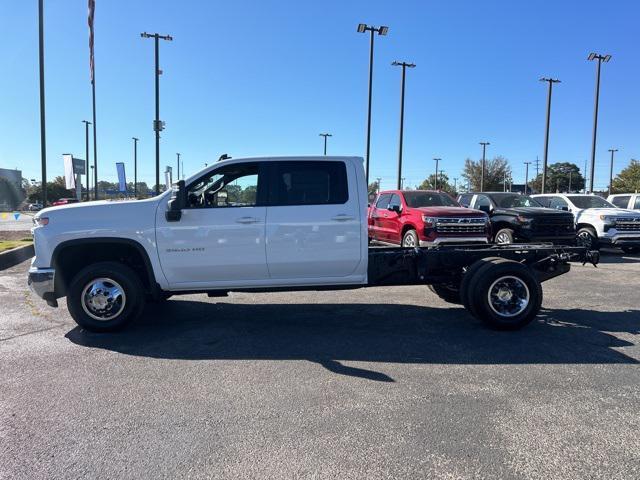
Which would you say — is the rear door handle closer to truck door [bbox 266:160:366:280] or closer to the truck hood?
truck door [bbox 266:160:366:280]

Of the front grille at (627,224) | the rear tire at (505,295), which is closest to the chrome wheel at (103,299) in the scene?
the rear tire at (505,295)

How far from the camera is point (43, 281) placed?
5.77 meters

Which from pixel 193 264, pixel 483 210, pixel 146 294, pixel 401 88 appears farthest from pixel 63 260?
pixel 401 88

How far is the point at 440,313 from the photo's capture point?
7.05 metres

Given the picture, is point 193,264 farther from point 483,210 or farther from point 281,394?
point 483,210

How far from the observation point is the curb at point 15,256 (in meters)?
11.7

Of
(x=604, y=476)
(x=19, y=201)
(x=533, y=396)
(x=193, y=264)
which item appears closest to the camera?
(x=604, y=476)

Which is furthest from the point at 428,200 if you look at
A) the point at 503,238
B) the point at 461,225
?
the point at 503,238

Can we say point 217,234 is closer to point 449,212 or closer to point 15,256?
point 449,212

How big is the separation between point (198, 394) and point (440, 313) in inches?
157

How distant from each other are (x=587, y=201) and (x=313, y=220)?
42.8ft

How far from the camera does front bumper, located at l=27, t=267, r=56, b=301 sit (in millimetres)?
5766

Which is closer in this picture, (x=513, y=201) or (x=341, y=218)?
(x=341, y=218)

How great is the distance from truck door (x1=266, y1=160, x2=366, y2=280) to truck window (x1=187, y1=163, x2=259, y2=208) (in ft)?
0.88
